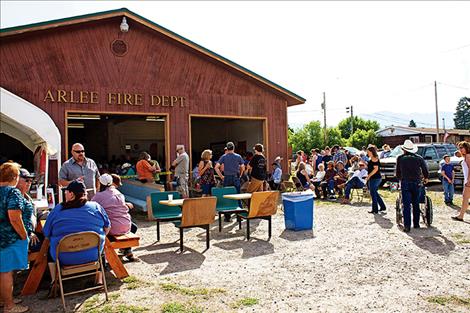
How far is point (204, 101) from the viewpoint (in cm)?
1341

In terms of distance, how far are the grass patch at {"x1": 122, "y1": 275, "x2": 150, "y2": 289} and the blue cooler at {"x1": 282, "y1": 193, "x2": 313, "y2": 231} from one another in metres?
3.61

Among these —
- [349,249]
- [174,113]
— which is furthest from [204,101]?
[349,249]

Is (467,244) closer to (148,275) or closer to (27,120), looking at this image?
(148,275)

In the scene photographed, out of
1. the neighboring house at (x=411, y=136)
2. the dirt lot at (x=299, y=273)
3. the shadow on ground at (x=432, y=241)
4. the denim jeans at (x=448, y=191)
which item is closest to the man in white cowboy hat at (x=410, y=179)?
the shadow on ground at (x=432, y=241)

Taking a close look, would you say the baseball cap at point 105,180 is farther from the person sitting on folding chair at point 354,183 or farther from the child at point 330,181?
the child at point 330,181

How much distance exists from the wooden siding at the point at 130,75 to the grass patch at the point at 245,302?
27.7ft

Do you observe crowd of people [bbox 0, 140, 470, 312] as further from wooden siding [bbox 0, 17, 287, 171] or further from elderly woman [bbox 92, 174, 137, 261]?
wooden siding [bbox 0, 17, 287, 171]

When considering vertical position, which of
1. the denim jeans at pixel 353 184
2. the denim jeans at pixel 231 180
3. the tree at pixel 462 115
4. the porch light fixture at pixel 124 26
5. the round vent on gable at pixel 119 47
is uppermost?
the tree at pixel 462 115

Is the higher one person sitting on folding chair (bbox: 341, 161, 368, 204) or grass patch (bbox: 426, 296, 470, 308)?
person sitting on folding chair (bbox: 341, 161, 368, 204)

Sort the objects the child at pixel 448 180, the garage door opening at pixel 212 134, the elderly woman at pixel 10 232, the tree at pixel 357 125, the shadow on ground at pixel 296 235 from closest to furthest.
Answer: the elderly woman at pixel 10 232 → the shadow on ground at pixel 296 235 → the child at pixel 448 180 → the garage door opening at pixel 212 134 → the tree at pixel 357 125

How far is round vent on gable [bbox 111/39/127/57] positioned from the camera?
463 inches

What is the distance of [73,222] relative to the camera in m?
4.37

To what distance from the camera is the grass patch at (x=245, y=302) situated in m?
4.21

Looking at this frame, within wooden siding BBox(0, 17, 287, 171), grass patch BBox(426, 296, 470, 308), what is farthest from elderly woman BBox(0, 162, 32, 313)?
wooden siding BBox(0, 17, 287, 171)
